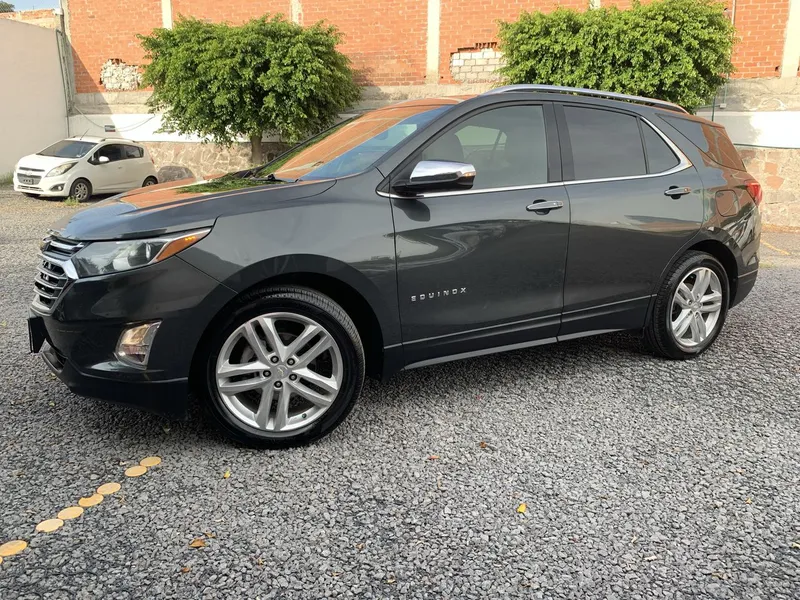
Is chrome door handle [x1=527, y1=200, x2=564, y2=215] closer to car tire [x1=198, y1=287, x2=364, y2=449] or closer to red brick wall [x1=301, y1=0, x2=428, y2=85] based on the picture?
car tire [x1=198, y1=287, x2=364, y2=449]

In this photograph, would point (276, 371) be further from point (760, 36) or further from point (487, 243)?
point (760, 36)

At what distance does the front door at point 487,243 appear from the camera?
3.46 m

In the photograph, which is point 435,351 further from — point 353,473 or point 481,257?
point 353,473

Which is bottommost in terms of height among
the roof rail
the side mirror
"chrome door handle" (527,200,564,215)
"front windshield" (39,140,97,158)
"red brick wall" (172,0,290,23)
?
"front windshield" (39,140,97,158)

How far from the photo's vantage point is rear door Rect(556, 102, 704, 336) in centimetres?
399

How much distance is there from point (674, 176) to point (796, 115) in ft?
40.9

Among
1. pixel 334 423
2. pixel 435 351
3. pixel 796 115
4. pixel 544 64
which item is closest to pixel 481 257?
pixel 435 351

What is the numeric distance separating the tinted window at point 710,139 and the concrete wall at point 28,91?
65.8ft

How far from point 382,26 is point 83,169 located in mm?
8284

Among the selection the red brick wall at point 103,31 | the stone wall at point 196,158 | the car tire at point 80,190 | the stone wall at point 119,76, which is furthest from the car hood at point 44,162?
the red brick wall at point 103,31

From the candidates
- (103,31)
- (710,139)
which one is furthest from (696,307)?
(103,31)

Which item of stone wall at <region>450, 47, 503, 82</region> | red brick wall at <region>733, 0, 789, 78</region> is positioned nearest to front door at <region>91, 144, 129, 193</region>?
stone wall at <region>450, 47, 503, 82</region>

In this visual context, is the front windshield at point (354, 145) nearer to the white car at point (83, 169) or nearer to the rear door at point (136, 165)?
the white car at point (83, 169)

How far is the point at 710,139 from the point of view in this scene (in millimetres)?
4738
